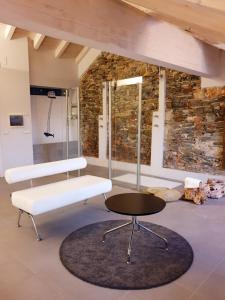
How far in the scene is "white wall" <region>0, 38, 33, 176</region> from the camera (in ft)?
17.9

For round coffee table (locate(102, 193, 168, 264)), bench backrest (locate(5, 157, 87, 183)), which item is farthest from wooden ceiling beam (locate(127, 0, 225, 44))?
bench backrest (locate(5, 157, 87, 183))

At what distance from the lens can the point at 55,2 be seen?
2.08 metres

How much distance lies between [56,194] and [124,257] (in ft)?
3.46

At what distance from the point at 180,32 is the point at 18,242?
10.6 feet

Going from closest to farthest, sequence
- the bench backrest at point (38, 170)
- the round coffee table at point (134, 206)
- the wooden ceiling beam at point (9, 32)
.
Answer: the round coffee table at point (134, 206)
the bench backrest at point (38, 170)
the wooden ceiling beam at point (9, 32)

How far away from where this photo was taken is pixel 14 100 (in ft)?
18.5

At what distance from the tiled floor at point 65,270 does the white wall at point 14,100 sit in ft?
6.98

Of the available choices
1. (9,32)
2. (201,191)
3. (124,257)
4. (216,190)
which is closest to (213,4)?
(124,257)

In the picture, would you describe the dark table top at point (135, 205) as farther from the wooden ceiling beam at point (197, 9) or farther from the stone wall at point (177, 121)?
the stone wall at point (177, 121)

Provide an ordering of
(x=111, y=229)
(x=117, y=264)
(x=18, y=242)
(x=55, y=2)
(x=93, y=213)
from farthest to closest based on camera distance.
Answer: (x=93, y=213), (x=111, y=229), (x=18, y=242), (x=117, y=264), (x=55, y=2)

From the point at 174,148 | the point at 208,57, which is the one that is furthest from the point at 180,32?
the point at 174,148

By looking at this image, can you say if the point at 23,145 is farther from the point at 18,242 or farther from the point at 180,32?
the point at 180,32

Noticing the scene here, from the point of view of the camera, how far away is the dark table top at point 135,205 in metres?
2.39

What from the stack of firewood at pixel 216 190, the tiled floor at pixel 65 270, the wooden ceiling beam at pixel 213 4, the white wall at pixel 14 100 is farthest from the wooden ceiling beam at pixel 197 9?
the white wall at pixel 14 100
